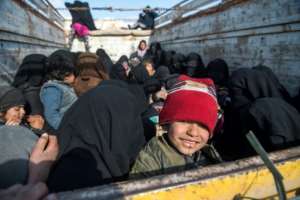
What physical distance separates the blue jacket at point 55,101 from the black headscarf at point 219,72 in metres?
2.22

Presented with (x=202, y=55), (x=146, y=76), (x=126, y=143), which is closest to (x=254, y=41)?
(x=202, y=55)

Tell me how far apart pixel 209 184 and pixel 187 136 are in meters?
0.46

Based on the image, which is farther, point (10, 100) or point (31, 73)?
point (31, 73)

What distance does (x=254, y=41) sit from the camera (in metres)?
3.37

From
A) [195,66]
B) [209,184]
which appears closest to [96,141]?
[209,184]

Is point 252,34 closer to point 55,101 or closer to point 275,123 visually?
point 275,123

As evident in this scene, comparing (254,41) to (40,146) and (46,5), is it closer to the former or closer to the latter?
(40,146)

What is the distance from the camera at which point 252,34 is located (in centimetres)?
342

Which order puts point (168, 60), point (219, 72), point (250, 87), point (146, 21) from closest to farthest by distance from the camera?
1. point (250, 87)
2. point (219, 72)
3. point (168, 60)
4. point (146, 21)

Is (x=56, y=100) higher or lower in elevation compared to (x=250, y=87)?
higher

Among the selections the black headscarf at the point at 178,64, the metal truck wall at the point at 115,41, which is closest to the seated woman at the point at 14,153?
the black headscarf at the point at 178,64

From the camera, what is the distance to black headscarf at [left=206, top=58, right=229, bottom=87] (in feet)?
12.7

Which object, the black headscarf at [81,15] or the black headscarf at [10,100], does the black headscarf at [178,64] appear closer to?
the black headscarf at [10,100]

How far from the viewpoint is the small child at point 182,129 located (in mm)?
1384
